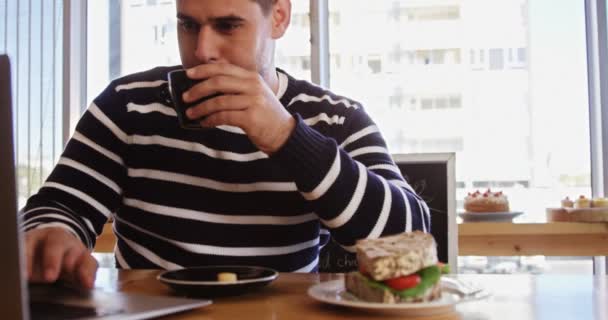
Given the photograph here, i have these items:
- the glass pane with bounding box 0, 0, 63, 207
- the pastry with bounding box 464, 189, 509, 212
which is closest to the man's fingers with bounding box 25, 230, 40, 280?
the pastry with bounding box 464, 189, 509, 212

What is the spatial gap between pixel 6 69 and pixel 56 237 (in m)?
0.57

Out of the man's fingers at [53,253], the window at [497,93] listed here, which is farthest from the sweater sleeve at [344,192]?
the window at [497,93]

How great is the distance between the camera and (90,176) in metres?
1.27

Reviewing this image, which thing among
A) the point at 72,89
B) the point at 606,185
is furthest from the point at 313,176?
the point at 72,89

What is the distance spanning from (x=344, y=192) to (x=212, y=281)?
264 millimetres

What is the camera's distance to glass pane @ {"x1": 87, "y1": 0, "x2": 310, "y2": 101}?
3.28m

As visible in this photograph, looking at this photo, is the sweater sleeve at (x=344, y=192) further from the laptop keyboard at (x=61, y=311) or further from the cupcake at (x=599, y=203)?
the cupcake at (x=599, y=203)

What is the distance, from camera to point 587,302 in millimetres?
784

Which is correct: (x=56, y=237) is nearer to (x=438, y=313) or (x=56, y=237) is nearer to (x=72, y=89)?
(x=438, y=313)

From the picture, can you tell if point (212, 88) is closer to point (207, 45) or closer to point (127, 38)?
point (207, 45)

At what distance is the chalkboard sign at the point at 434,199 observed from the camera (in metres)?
1.42

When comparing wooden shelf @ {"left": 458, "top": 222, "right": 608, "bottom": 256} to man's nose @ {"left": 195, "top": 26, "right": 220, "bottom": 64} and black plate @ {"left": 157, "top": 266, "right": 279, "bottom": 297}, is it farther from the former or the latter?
black plate @ {"left": 157, "top": 266, "right": 279, "bottom": 297}

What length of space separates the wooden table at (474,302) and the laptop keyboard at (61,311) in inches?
3.4

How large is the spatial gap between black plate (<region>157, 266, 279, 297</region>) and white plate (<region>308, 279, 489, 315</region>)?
3.1 inches
